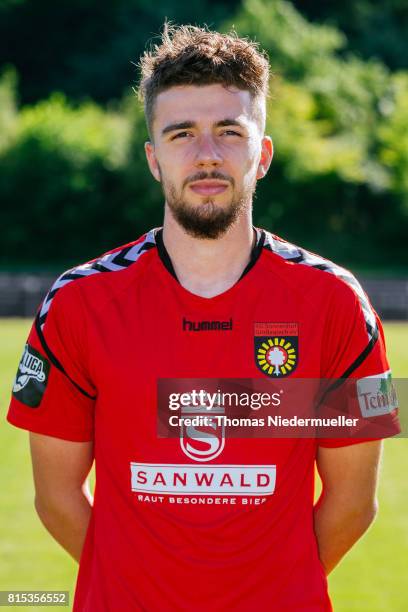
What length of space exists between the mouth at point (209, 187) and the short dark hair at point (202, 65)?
29 cm

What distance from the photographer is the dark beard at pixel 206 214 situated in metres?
2.58

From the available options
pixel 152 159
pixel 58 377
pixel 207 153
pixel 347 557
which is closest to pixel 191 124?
pixel 207 153

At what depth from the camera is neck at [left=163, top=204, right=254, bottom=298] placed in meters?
2.66

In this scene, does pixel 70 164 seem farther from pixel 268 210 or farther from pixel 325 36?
pixel 325 36

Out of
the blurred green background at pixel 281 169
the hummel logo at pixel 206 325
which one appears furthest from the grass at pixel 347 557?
the blurred green background at pixel 281 169

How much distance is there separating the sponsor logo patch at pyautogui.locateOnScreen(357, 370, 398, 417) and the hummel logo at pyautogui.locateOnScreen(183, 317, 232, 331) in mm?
389

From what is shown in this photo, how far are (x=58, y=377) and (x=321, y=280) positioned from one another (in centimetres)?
76

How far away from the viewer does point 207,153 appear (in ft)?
8.34

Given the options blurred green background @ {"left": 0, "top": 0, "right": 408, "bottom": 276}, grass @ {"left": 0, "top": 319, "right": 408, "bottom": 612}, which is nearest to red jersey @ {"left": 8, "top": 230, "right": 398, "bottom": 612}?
grass @ {"left": 0, "top": 319, "right": 408, "bottom": 612}

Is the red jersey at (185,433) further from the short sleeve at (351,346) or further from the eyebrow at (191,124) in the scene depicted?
the eyebrow at (191,124)

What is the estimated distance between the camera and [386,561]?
6.45 meters

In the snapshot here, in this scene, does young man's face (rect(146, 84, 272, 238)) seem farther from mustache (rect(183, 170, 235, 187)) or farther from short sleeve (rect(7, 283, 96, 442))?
short sleeve (rect(7, 283, 96, 442))

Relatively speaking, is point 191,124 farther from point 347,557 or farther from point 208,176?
point 347,557

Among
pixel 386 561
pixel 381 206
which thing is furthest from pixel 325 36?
pixel 386 561
